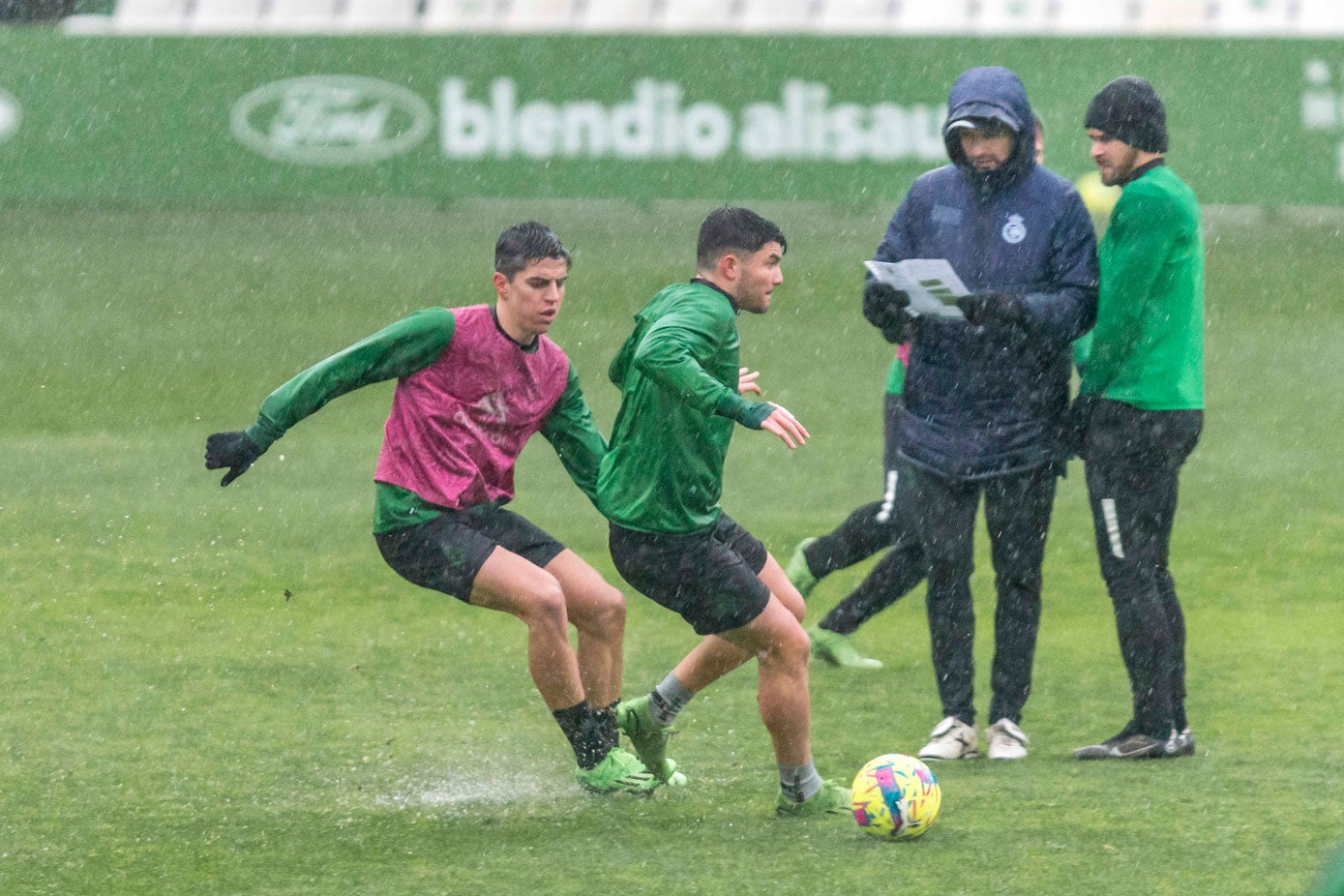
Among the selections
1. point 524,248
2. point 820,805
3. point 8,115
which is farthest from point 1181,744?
point 8,115

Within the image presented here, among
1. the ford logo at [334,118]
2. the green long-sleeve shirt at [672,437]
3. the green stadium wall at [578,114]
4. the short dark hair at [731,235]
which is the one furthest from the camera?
the ford logo at [334,118]

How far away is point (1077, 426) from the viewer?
249 inches

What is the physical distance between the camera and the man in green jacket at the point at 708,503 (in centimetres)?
553

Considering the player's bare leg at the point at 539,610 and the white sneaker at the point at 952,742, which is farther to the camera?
the white sneaker at the point at 952,742

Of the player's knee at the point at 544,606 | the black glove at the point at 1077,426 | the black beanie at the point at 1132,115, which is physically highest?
the black beanie at the point at 1132,115

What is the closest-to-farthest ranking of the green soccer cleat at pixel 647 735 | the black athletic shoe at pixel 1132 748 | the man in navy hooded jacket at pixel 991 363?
the green soccer cleat at pixel 647 735, the man in navy hooded jacket at pixel 991 363, the black athletic shoe at pixel 1132 748

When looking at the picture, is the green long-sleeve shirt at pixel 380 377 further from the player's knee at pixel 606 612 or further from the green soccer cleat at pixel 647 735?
the green soccer cleat at pixel 647 735

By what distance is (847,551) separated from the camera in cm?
791

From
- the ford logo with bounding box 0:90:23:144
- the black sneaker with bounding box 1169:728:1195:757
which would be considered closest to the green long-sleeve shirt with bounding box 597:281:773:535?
the black sneaker with bounding box 1169:728:1195:757

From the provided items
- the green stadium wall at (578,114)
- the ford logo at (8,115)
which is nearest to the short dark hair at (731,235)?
the green stadium wall at (578,114)

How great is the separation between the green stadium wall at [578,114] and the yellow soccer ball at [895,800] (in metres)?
11.7

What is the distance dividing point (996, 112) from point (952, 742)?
2.08 metres

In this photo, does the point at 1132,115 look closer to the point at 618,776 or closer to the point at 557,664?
the point at 557,664

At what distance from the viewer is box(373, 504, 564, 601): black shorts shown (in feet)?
19.0
